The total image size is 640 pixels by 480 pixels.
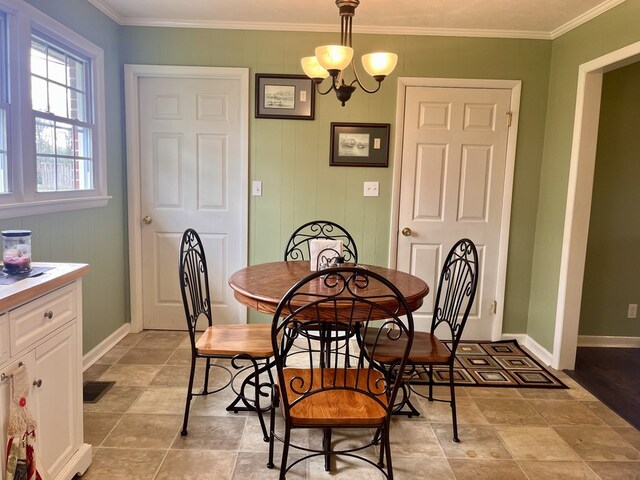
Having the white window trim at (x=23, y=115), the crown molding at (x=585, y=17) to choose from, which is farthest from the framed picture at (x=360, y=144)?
the white window trim at (x=23, y=115)

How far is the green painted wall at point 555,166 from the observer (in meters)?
2.98

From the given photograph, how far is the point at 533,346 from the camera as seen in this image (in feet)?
11.5

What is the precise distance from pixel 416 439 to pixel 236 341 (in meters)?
1.00

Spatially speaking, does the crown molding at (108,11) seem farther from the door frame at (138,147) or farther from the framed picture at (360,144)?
the framed picture at (360,144)

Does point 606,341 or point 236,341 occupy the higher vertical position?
point 236,341

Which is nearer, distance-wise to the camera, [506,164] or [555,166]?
[555,166]

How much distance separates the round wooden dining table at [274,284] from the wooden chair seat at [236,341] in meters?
0.22

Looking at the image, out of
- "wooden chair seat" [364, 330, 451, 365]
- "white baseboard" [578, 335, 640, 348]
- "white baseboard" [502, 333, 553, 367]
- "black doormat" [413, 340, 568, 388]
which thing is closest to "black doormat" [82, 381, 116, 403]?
"wooden chair seat" [364, 330, 451, 365]

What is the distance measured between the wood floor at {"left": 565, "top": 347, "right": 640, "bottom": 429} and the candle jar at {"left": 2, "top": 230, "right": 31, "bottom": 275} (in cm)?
298

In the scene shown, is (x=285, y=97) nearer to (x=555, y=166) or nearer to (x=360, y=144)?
(x=360, y=144)

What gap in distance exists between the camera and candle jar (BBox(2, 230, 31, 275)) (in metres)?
1.65

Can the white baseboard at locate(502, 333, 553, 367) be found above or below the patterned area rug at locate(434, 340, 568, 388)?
above

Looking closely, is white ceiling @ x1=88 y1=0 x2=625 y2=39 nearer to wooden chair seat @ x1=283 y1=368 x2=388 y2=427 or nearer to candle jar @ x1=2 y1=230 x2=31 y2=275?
candle jar @ x1=2 y1=230 x2=31 y2=275

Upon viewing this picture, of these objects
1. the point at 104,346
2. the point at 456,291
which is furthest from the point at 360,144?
the point at 104,346
